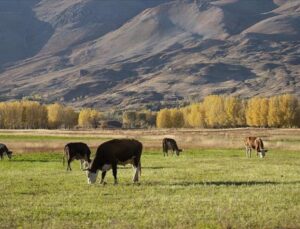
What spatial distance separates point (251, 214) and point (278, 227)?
6.46 ft

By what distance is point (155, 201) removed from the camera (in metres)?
21.1

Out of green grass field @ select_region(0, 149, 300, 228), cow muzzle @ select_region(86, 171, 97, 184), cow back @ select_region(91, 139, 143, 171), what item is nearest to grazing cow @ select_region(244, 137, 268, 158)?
green grass field @ select_region(0, 149, 300, 228)

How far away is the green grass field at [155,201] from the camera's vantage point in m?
17.2

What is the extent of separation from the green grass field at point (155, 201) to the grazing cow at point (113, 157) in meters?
0.59

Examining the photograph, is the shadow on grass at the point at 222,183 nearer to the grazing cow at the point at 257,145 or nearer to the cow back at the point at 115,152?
the cow back at the point at 115,152

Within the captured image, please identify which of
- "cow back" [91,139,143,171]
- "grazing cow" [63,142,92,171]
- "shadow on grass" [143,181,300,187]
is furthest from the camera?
"grazing cow" [63,142,92,171]

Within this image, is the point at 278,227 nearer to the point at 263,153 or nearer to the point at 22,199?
the point at 22,199

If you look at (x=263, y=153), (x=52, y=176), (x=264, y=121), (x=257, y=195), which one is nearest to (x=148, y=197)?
(x=257, y=195)

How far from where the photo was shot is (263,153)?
48562mm

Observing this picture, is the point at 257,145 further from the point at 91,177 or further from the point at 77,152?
the point at 91,177

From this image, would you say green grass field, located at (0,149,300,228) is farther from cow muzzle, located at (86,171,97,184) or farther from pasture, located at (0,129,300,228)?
cow muzzle, located at (86,171,97,184)

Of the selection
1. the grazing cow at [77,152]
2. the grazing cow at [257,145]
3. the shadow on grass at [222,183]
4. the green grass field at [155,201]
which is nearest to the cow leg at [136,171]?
the green grass field at [155,201]

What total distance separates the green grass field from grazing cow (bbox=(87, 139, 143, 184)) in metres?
0.59

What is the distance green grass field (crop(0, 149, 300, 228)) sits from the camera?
1723 centimetres
